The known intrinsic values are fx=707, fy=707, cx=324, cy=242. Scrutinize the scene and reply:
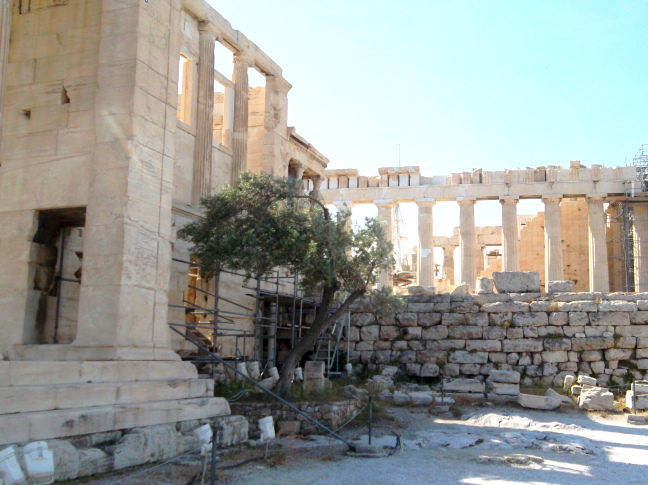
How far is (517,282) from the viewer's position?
724 inches

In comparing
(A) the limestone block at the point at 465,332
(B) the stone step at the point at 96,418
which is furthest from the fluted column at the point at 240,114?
(B) the stone step at the point at 96,418

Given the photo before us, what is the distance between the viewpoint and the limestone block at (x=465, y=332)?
1748cm

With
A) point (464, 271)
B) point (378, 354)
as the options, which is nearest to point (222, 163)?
point (378, 354)

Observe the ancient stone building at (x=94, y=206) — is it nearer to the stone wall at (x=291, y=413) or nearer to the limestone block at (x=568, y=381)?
the stone wall at (x=291, y=413)

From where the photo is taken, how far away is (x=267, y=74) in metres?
21.8

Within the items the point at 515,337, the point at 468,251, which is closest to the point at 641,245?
the point at 468,251

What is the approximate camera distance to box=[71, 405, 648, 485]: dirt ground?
8234 millimetres

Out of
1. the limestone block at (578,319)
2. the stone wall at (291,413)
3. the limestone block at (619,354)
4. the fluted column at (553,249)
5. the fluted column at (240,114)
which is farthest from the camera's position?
the fluted column at (553,249)

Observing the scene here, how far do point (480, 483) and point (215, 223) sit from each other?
6628 millimetres

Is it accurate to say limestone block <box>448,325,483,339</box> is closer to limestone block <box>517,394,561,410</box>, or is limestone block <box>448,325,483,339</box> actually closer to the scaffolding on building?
the scaffolding on building

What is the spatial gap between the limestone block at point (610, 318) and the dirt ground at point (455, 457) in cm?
353

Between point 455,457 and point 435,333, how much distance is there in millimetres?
7875

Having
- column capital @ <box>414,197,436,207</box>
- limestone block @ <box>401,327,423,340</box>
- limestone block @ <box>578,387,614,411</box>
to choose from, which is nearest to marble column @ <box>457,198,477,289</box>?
column capital @ <box>414,197,436,207</box>

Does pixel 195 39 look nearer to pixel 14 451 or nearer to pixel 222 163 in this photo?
pixel 222 163
